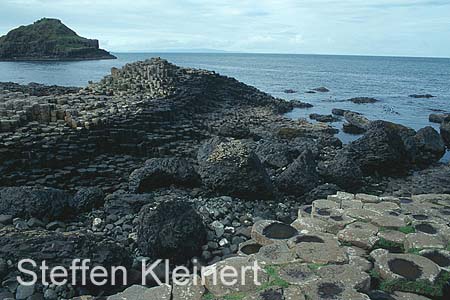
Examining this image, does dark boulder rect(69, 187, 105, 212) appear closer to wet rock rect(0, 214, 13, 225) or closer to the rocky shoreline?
the rocky shoreline

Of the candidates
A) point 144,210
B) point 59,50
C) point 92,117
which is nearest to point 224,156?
point 144,210

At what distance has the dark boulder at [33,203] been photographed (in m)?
9.73

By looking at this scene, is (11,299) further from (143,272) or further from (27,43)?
(27,43)

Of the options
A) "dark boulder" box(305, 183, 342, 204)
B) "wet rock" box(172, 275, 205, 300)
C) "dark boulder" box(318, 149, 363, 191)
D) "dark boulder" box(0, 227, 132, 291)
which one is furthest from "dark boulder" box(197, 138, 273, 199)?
"wet rock" box(172, 275, 205, 300)

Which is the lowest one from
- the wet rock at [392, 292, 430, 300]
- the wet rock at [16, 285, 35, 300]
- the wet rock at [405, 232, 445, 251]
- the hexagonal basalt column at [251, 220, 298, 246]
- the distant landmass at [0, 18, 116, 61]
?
the wet rock at [16, 285, 35, 300]

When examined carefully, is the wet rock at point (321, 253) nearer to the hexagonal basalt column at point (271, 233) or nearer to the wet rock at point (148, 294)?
the hexagonal basalt column at point (271, 233)

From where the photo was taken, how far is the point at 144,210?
8273mm

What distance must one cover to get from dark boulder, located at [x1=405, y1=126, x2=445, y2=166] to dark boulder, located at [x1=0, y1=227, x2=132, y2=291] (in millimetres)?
14466

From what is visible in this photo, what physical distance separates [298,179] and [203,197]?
3077 mm

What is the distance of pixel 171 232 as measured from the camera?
25.4 ft

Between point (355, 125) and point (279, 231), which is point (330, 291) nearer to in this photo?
point (279, 231)

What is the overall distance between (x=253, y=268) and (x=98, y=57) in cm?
14892

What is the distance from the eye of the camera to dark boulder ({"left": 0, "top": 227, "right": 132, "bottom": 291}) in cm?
680

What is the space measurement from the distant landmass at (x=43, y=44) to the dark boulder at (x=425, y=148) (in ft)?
386
